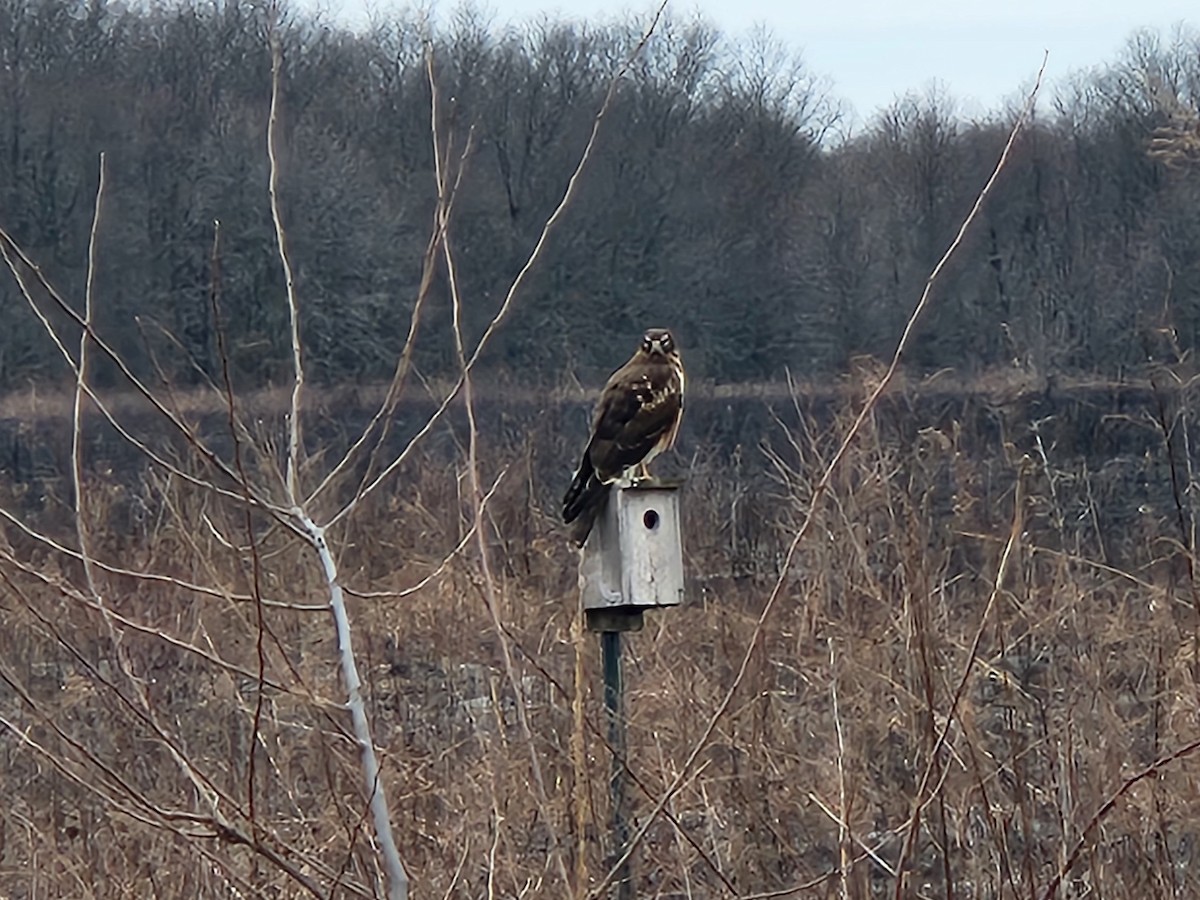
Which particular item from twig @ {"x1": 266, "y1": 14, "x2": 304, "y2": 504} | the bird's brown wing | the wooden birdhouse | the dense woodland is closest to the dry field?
twig @ {"x1": 266, "y1": 14, "x2": 304, "y2": 504}

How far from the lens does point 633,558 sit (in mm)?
4484

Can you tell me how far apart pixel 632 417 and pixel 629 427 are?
2.3 inches

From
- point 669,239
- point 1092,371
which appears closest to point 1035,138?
point 669,239

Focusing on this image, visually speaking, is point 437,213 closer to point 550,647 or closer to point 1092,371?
point 550,647

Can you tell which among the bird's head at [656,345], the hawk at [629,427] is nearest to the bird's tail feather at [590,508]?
the hawk at [629,427]

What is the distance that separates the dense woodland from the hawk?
21.5 m

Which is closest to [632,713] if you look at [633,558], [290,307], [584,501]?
[584,501]

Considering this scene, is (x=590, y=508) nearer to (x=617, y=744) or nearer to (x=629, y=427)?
(x=629, y=427)

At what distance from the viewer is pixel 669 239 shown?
40.2 metres

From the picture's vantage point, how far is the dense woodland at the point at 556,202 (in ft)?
108

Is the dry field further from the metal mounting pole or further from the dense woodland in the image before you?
the dense woodland

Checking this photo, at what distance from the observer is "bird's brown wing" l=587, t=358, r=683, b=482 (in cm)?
472

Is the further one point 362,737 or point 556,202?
point 556,202

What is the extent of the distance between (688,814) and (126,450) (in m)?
15.8
